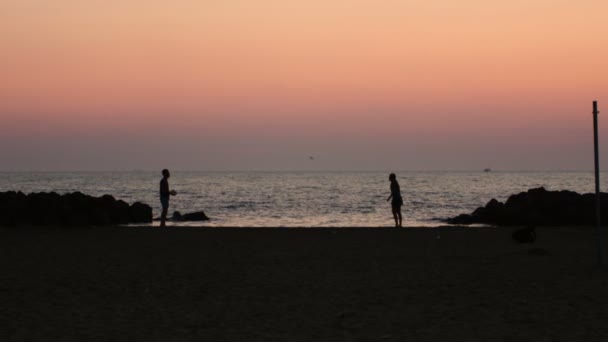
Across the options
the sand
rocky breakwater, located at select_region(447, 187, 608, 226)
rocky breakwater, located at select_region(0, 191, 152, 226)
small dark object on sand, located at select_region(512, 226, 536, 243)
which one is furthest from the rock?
small dark object on sand, located at select_region(512, 226, 536, 243)

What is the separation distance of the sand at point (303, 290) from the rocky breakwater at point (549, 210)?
9438 millimetres

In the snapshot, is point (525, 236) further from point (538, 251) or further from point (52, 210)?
point (52, 210)

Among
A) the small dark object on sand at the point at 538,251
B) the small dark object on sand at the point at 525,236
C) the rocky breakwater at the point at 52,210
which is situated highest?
the rocky breakwater at the point at 52,210

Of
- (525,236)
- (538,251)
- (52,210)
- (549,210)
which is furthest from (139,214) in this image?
(538,251)

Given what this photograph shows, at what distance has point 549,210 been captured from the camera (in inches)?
1086

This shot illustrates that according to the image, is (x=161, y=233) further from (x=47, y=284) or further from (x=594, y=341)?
(x=594, y=341)

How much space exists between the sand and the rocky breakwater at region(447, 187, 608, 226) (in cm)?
944

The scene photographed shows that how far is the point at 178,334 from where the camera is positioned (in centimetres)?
781

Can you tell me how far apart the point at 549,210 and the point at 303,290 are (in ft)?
63.7

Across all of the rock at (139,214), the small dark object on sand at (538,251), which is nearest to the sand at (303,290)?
the small dark object on sand at (538,251)

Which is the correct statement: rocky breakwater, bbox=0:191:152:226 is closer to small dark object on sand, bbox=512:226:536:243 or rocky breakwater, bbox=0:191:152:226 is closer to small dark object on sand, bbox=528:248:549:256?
small dark object on sand, bbox=512:226:536:243

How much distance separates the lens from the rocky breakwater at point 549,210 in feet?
88.2

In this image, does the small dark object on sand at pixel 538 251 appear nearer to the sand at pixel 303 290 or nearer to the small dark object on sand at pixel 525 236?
the sand at pixel 303 290

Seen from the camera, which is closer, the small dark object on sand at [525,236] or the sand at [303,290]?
the sand at [303,290]
